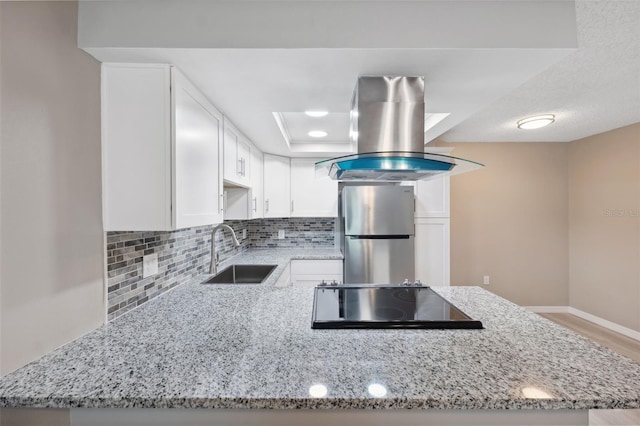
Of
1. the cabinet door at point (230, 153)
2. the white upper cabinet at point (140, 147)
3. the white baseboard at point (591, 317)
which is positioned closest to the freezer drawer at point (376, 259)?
the cabinet door at point (230, 153)

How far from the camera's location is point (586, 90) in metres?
2.20

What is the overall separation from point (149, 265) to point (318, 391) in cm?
123

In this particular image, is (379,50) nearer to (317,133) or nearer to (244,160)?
(244,160)

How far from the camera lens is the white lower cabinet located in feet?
9.98

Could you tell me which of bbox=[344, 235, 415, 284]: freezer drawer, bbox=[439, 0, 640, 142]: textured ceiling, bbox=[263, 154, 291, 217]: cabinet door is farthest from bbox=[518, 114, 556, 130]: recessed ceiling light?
bbox=[263, 154, 291, 217]: cabinet door

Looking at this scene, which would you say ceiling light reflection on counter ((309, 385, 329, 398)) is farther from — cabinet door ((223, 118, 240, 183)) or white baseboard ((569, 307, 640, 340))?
white baseboard ((569, 307, 640, 340))

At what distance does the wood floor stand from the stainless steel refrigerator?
66.1 inches

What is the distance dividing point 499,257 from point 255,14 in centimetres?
408

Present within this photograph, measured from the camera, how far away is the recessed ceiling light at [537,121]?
278 cm

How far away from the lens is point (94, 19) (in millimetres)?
1151

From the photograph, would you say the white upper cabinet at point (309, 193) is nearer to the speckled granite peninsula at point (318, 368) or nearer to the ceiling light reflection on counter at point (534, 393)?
the speckled granite peninsula at point (318, 368)

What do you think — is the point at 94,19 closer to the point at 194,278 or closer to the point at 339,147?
the point at 194,278

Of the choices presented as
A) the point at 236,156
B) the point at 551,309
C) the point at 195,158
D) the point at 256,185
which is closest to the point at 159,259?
the point at 195,158

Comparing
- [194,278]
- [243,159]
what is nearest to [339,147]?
[243,159]
